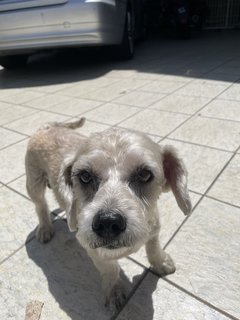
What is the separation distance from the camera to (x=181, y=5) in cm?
1160

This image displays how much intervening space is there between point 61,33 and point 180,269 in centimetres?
640

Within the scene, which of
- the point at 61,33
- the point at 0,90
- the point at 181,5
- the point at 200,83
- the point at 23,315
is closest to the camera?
the point at 23,315

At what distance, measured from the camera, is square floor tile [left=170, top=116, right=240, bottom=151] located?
4125mm

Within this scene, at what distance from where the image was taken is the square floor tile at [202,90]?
5.98m

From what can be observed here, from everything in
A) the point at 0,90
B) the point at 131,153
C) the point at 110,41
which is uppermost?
the point at 131,153

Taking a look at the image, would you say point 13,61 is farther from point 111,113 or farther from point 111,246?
point 111,246

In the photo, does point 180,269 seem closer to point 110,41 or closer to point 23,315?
point 23,315

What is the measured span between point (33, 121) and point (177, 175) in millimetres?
3973

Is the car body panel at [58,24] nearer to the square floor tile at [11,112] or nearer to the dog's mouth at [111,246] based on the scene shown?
the square floor tile at [11,112]

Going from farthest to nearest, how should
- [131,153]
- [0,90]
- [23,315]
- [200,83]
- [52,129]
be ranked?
[0,90] → [200,83] → [52,129] → [23,315] → [131,153]

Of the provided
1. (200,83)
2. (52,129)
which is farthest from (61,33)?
(52,129)

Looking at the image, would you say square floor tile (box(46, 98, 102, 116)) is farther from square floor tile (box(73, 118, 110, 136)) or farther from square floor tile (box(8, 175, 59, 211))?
square floor tile (box(8, 175, 59, 211))

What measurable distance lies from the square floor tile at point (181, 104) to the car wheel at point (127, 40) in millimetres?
3538

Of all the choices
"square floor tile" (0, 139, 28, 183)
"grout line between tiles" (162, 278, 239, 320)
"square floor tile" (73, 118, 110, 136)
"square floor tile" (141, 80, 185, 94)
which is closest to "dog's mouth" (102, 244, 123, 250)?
"grout line between tiles" (162, 278, 239, 320)
